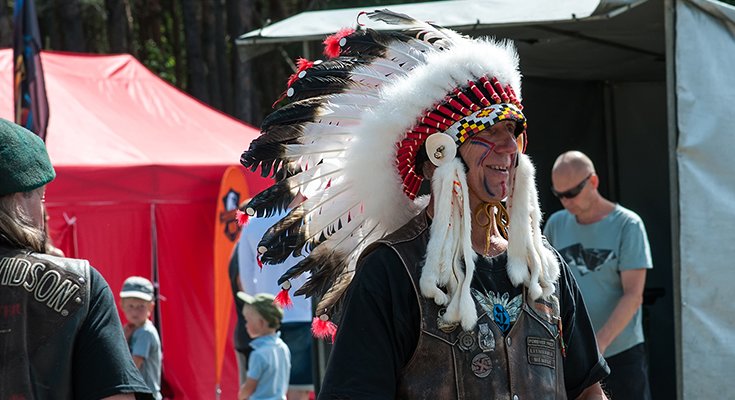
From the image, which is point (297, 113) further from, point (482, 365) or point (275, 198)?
point (482, 365)

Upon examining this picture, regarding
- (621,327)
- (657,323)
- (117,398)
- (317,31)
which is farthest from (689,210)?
(117,398)

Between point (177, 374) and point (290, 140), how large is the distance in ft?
22.7

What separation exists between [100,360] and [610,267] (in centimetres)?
344

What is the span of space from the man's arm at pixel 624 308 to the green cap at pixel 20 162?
3.33 meters

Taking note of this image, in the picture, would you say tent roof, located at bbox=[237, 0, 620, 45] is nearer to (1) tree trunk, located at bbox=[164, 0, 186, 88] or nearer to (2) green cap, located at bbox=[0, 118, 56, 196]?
(2) green cap, located at bbox=[0, 118, 56, 196]

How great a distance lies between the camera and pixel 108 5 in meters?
16.8

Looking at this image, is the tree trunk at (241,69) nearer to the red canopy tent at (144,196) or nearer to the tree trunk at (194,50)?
the tree trunk at (194,50)

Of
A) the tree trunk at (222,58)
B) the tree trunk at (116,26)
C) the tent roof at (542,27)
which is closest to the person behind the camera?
the tent roof at (542,27)

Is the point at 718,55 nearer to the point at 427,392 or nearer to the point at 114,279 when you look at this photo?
the point at 427,392

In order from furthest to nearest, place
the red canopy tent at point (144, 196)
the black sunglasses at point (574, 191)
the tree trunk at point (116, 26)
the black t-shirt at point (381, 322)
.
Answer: the tree trunk at point (116, 26) → the red canopy tent at point (144, 196) → the black sunglasses at point (574, 191) → the black t-shirt at point (381, 322)

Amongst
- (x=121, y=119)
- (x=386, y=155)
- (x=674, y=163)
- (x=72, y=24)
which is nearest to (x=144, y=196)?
(x=121, y=119)

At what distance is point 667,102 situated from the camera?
5.86 meters

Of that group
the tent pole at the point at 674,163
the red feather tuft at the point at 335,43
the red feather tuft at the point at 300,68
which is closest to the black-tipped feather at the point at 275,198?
the red feather tuft at the point at 300,68

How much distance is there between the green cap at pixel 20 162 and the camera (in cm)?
291
